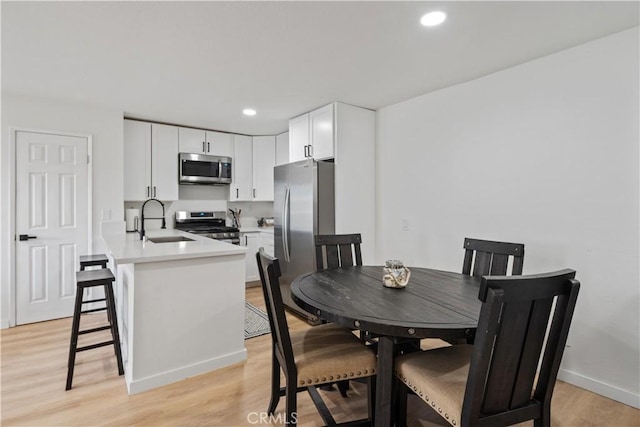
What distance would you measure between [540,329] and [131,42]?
2.79 meters

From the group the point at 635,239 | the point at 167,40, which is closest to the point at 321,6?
the point at 167,40

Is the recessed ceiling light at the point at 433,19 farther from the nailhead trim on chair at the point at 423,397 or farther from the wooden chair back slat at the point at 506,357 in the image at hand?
the nailhead trim on chair at the point at 423,397

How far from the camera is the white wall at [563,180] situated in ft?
6.86

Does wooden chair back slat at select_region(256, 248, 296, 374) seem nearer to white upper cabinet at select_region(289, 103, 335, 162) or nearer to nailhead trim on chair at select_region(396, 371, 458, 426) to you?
nailhead trim on chair at select_region(396, 371, 458, 426)

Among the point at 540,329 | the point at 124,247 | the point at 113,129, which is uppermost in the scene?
the point at 113,129

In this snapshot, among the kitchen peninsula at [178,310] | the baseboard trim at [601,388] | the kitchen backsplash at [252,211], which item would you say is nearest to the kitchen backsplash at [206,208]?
the kitchen backsplash at [252,211]

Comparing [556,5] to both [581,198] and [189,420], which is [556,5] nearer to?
[581,198]

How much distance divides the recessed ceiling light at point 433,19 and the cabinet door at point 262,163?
3.48 metres

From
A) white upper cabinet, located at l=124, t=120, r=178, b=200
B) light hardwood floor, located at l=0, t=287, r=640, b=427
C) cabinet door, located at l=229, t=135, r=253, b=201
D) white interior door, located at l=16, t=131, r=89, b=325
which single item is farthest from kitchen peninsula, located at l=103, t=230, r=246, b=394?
cabinet door, located at l=229, t=135, r=253, b=201

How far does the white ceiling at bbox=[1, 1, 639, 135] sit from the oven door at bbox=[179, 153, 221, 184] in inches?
48.0

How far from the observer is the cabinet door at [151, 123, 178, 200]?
4.31m

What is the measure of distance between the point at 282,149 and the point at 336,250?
2.92 m

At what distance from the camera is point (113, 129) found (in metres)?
3.76

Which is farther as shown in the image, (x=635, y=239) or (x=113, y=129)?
(x=113, y=129)
